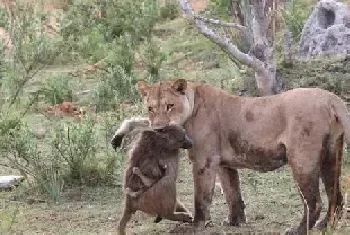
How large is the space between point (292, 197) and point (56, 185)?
6.32ft

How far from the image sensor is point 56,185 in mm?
7617

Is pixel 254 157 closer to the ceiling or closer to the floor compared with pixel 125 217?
closer to the ceiling

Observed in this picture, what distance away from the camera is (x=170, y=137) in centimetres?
628

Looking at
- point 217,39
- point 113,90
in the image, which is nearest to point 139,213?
point 217,39

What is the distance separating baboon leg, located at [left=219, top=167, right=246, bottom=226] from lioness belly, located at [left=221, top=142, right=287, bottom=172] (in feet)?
0.82

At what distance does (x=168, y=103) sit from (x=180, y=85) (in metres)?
0.16

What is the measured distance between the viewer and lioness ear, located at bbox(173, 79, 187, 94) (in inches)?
253

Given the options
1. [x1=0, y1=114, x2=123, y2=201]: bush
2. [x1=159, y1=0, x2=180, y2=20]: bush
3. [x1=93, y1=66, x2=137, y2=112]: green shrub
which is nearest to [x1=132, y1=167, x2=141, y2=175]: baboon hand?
[x1=0, y1=114, x2=123, y2=201]: bush

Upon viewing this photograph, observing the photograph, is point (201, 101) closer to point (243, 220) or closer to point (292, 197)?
point (243, 220)

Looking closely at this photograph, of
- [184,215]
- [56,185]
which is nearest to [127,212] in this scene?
[184,215]

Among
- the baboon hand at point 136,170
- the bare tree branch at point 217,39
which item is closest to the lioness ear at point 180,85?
the baboon hand at point 136,170

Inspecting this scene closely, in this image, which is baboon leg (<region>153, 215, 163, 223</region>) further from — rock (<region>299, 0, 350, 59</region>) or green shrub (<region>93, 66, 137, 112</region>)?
rock (<region>299, 0, 350, 59</region>)

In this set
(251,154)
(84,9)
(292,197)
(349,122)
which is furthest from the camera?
(84,9)

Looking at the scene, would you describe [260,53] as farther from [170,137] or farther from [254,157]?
[170,137]
